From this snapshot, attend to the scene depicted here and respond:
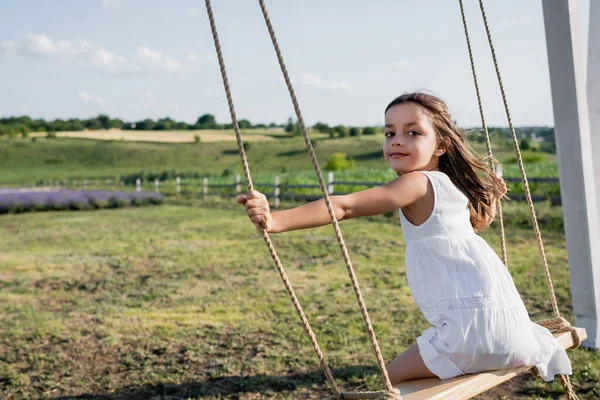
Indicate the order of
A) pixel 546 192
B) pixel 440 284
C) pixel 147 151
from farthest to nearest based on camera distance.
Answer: pixel 147 151 → pixel 546 192 → pixel 440 284

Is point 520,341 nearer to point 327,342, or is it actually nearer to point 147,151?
point 327,342

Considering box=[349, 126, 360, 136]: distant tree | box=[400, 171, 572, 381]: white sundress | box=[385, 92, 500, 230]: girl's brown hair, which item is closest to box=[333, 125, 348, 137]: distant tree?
box=[349, 126, 360, 136]: distant tree

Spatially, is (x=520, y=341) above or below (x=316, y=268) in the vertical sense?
above

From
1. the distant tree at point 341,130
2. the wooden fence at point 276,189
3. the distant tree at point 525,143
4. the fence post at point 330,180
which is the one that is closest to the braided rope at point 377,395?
the wooden fence at point 276,189

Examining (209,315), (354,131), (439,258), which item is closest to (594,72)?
(439,258)

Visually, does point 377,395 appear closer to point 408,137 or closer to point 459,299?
point 459,299

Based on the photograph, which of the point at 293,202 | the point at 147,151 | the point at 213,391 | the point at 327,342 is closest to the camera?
the point at 213,391

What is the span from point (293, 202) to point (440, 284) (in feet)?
42.2

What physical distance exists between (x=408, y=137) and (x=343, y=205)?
0.33m

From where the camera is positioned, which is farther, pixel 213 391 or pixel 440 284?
pixel 213 391

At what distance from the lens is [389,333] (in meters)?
4.12

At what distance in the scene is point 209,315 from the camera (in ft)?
15.6

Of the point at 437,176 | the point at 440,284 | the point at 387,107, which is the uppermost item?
the point at 387,107

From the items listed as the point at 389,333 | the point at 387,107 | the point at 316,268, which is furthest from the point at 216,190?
the point at 387,107
